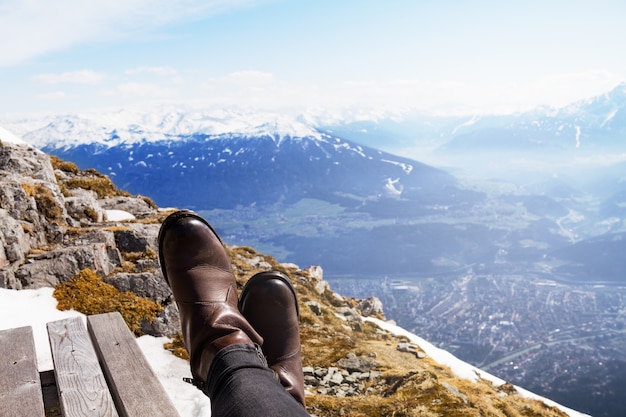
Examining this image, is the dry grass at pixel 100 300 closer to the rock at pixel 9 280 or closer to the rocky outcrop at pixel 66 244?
the rocky outcrop at pixel 66 244

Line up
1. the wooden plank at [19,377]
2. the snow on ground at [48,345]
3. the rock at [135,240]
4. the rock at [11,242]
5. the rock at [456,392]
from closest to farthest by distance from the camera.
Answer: the wooden plank at [19,377] < the snow on ground at [48,345] < the rock at [456,392] < the rock at [11,242] < the rock at [135,240]

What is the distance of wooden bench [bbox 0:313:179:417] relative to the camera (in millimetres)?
2475

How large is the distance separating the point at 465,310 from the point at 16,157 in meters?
207

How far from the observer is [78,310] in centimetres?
722

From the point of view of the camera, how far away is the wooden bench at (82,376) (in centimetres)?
247

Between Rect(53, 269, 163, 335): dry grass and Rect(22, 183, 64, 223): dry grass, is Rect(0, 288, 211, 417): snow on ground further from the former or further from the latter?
Rect(22, 183, 64, 223): dry grass

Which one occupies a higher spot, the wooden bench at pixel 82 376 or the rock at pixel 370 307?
the wooden bench at pixel 82 376

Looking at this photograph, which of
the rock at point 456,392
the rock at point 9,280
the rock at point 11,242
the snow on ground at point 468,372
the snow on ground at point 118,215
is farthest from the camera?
the snow on ground at point 118,215

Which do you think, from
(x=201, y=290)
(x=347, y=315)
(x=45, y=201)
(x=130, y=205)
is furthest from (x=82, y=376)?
(x=130, y=205)

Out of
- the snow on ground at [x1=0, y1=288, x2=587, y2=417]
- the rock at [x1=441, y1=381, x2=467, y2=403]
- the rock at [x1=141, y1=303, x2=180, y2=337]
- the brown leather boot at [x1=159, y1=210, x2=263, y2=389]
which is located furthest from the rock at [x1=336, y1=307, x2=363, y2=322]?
the brown leather boot at [x1=159, y1=210, x2=263, y2=389]

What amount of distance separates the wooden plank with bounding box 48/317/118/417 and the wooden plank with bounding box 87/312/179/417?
2.1 inches

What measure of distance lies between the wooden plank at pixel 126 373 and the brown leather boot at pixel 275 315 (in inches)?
67.1

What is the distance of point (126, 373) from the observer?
279 cm

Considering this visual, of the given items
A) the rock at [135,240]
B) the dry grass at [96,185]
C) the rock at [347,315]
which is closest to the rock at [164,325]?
the rock at [135,240]
